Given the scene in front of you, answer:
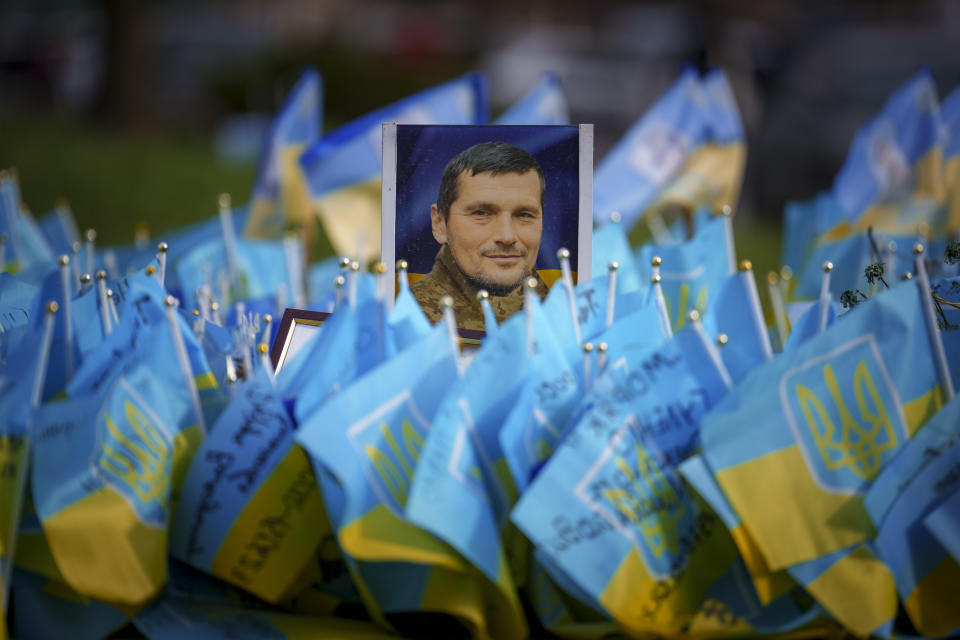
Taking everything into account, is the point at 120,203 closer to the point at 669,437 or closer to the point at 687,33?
the point at 669,437

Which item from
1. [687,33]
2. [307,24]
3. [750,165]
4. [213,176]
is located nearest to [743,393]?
[213,176]

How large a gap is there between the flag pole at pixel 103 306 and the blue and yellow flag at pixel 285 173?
1741mm

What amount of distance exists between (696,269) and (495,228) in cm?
79

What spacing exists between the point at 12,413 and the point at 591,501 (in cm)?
87

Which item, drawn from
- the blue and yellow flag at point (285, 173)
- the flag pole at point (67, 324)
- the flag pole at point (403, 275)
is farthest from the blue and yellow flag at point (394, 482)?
the blue and yellow flag at point (285, 173)

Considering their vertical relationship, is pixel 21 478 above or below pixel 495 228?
below

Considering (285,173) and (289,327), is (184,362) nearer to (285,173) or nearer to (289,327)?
(289,327)

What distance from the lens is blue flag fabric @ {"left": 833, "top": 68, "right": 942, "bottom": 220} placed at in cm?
320

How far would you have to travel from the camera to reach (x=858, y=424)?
56.4 inches

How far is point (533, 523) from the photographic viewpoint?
133cm

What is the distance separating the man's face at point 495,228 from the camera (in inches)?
71.4

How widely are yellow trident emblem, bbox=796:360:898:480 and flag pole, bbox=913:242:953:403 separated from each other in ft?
0.34

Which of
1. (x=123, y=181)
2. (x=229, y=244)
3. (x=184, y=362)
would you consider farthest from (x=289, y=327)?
(x=123, y=181)

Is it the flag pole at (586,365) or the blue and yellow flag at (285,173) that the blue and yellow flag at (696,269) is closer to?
the flag pole at (586,365)
